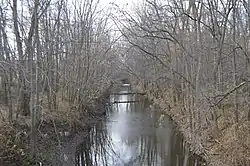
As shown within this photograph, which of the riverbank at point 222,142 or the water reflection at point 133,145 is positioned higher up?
the riverbank at point 222,142

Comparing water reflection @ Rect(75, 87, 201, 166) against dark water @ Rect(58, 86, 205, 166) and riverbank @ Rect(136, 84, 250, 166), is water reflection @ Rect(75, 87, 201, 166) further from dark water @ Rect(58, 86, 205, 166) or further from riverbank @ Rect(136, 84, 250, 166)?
riverbank @ Rect(136, 84, 250, 166)

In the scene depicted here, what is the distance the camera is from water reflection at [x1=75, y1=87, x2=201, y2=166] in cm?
1351

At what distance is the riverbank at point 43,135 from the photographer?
1088 centimetres

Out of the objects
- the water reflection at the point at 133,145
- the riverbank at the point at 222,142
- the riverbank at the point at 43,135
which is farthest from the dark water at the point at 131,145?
the riverbank at the point at 43,135

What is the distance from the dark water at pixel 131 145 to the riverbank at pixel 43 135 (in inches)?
25.6

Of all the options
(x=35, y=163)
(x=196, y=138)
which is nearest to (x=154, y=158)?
(x=196, y=138)

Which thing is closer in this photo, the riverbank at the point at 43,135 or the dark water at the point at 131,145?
the riverbank at the point at 43,135

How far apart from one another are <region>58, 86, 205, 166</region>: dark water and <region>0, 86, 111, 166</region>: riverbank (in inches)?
25.6

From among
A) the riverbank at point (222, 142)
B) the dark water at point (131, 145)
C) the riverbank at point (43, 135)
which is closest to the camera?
the riverbank at point (222, 142)

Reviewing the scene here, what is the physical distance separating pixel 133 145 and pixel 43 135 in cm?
485

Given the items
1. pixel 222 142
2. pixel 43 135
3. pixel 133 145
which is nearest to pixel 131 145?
pixel 133 145

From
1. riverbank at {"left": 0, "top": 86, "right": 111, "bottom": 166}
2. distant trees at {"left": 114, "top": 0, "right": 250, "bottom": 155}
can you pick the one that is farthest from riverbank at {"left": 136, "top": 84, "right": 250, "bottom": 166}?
riverbank at {"left": 0, "top": 86, "right": 111, "bottom": 166}

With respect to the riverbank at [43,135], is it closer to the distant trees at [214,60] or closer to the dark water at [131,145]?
the dark water at [131,145]

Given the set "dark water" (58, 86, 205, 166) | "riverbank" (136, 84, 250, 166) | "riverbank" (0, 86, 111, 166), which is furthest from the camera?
"dark water" (58, 86, 205, 166)
